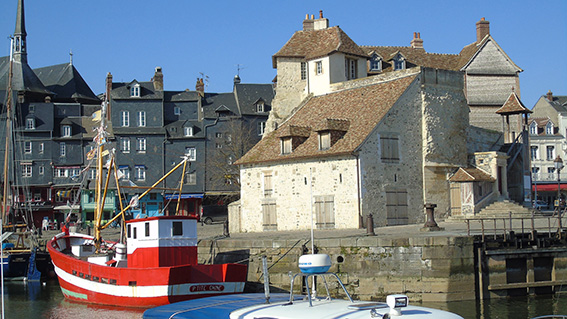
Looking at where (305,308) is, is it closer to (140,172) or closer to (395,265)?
(395,265)

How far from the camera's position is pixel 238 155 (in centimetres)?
5097

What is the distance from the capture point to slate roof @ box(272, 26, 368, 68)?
39.0m

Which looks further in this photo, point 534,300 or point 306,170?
point 306,170

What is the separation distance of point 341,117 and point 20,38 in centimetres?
5136

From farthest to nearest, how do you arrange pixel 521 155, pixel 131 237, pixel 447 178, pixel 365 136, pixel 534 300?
pixel 521 155, pixel 447 178, pixel 365 136, pixel 131 237, pixel 534 300

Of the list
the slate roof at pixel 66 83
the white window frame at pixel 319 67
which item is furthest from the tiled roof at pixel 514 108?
the slate roof at pixel 66 83

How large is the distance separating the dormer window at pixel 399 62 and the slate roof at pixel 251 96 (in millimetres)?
14561

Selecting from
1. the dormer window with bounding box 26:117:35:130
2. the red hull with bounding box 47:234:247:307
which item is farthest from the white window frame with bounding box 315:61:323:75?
the dormer window with bounding box 26:117:35:130

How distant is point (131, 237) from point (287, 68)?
63.0 feet

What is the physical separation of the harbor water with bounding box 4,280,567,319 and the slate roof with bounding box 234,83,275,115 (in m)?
29.2

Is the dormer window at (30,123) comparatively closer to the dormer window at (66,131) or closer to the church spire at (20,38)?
the dormer window at (66,131)

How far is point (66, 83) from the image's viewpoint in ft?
228

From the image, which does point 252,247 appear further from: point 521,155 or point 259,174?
point 521,155

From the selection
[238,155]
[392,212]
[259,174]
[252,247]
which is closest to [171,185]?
[238,155]
